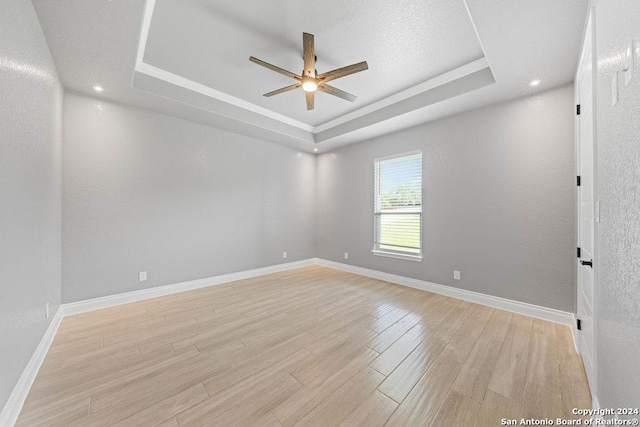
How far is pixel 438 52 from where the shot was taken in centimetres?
253

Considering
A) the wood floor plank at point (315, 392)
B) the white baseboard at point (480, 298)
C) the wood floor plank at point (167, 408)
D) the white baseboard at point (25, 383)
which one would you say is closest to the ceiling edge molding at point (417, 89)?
the white baseboard at point (480, 298)

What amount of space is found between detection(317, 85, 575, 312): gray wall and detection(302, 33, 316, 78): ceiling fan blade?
217 centimetres

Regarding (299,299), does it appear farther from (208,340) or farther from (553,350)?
(553,350)

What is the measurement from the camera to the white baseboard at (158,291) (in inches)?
109

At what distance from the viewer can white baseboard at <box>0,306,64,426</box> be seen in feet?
4.13

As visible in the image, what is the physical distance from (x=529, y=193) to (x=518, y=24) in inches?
71.7

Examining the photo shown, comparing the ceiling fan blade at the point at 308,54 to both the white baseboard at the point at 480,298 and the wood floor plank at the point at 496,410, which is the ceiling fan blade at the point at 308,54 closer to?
the wood floor plank at the point at 496,410

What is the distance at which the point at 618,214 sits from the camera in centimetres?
100

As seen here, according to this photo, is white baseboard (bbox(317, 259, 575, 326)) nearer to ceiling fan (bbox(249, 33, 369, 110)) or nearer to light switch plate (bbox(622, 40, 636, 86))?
light switch plate (bbox(622, 40, 636, 86))

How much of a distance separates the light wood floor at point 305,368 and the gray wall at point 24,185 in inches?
15.4

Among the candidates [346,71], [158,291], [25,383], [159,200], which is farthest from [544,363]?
[159,200]

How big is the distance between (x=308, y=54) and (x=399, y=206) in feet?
9.13

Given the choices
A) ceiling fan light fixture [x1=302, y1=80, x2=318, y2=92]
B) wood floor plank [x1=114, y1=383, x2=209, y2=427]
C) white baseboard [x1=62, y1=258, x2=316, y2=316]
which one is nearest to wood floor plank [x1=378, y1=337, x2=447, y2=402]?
wood floor plank [x1=114, y1=383, x2=209, y2=427]

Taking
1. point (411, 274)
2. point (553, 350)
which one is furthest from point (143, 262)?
point (553, 350)
